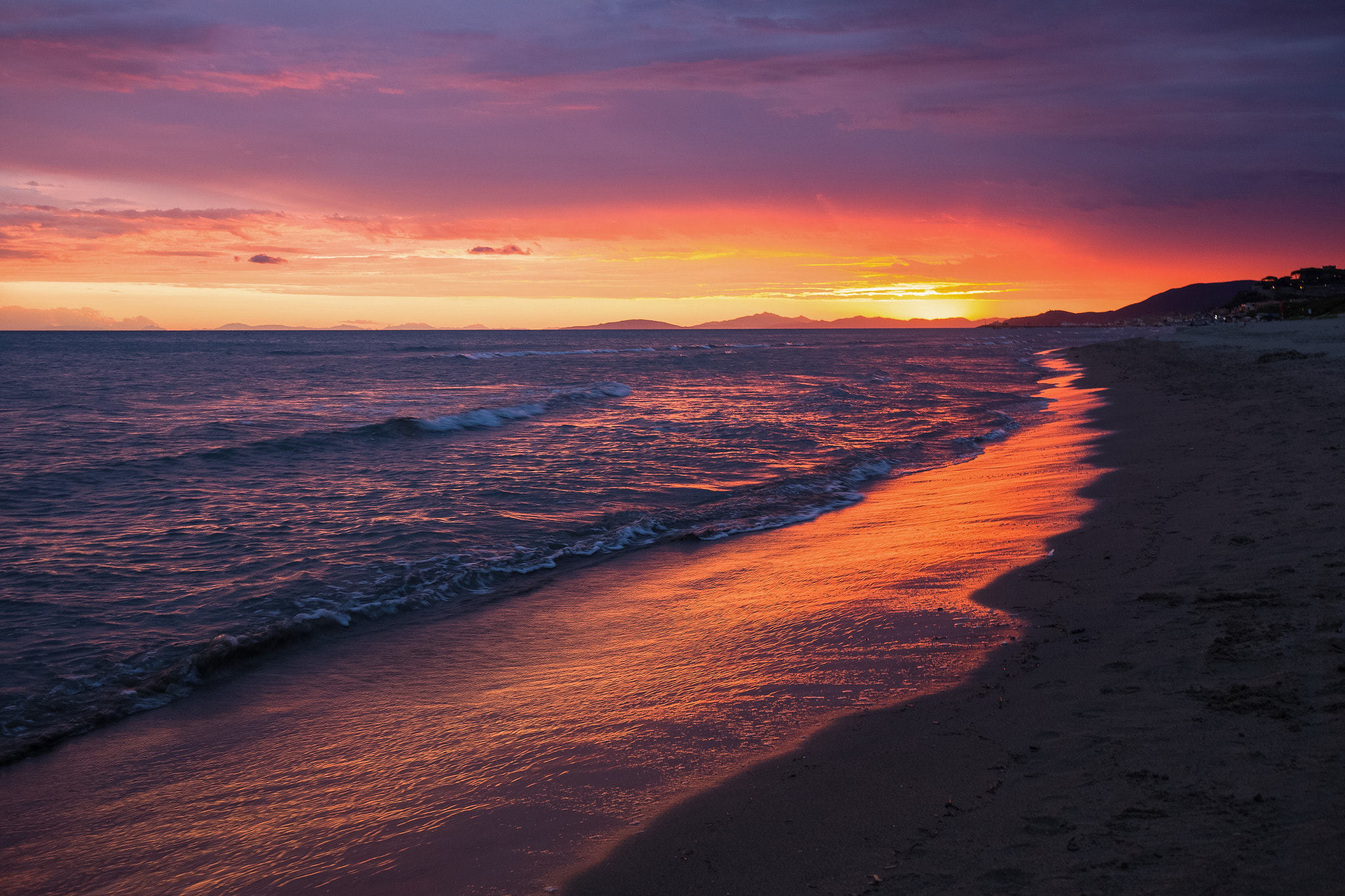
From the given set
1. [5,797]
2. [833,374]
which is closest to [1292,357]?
[833,374]

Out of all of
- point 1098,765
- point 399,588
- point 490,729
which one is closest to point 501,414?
point 399,588

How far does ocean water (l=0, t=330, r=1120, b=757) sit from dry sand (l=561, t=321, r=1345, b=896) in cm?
523

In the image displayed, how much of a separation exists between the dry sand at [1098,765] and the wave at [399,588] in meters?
4.85

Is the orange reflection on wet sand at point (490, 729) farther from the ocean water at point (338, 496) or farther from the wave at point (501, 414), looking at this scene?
the wave at point (501, 414)

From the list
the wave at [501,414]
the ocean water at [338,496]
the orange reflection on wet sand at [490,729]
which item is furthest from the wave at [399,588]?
the wave at [501,414]

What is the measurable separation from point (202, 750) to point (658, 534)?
6.99 m

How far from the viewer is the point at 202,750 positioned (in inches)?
222

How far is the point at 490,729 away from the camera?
5.57m

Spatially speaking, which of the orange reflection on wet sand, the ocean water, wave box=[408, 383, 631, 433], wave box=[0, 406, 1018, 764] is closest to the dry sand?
the orange reflection on wet sand

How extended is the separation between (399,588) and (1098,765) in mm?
7533

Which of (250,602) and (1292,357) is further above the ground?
(1292,357)

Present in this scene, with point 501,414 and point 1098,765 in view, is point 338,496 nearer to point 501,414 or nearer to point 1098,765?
point 1098,765

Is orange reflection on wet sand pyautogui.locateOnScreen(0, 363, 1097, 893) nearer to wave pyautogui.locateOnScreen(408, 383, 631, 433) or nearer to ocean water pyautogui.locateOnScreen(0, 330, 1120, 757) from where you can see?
ocean water pyautogui.locateOnScreen(0, 330, 1120, 757)

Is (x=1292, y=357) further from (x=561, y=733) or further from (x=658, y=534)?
(x=561, y=733)
